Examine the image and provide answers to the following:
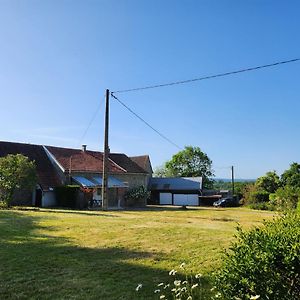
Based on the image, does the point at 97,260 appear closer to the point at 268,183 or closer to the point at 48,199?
the point at 48,199

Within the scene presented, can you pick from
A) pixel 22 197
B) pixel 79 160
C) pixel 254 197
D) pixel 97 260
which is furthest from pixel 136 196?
pixel 97 260

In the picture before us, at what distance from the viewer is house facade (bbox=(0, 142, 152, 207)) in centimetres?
3566

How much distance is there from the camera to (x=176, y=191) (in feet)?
193

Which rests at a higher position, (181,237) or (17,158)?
(17,158)

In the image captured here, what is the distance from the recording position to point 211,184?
266 feet

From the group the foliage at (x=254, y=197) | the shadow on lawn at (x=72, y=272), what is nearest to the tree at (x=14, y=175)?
the shadow on lawn at (x=72, y=272)

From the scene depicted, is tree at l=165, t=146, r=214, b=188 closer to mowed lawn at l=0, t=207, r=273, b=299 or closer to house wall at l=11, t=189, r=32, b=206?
house wall at l=11, t=189, r=32, b=206

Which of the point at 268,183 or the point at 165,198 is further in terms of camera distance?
the point at 268,183

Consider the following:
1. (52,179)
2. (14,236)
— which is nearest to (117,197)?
(52,179)

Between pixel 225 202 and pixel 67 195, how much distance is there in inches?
1031

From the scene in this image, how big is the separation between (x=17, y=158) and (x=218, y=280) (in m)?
29.1

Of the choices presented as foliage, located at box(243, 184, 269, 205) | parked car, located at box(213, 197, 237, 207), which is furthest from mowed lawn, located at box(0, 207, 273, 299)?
foliage, located at box(243, 184, 269, 205)

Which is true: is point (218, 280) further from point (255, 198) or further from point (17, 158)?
point (255, 198)

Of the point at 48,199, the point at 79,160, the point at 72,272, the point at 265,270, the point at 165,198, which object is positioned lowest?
the point at 72,272
